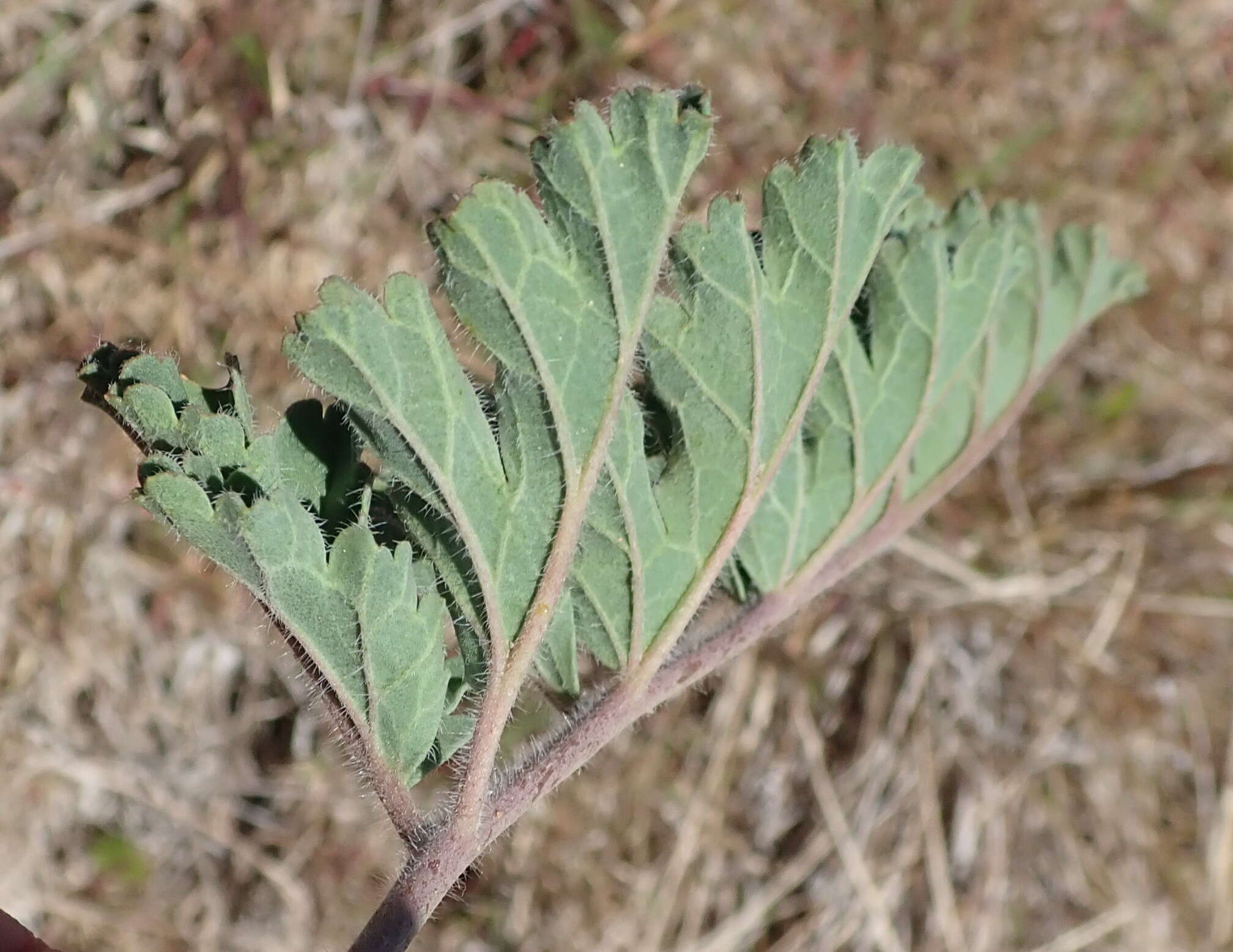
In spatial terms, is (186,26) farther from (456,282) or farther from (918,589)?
(918,589)

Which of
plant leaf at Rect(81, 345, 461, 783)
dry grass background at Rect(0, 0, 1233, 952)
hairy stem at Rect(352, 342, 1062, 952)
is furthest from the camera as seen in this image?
dry grass background at Rect(0, 0, 1233, 952)

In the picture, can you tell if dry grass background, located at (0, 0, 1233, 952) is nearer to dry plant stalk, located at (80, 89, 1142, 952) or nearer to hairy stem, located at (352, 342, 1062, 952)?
hairy stem, located at (352, 342, 1062, 952)

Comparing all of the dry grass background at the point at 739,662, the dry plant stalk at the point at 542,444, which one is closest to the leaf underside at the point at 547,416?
the dry plant stalk at the point at 542,444

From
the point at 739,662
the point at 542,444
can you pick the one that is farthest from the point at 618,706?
the point at 739,662

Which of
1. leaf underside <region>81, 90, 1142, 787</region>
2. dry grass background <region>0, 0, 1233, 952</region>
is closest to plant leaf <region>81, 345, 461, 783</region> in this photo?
leaf underside <region>81, 90, 1142, 787</region>

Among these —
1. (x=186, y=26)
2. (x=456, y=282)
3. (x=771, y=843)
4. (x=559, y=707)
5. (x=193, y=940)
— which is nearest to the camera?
(x=456, y=282)

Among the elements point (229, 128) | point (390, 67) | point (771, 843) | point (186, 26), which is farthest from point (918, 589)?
point (186, 26)
